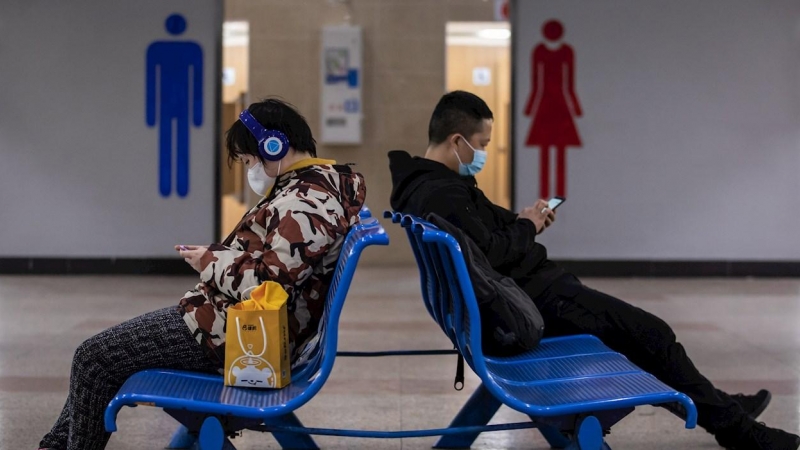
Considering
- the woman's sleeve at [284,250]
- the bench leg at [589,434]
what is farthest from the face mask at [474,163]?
the bench leg at [589,434]

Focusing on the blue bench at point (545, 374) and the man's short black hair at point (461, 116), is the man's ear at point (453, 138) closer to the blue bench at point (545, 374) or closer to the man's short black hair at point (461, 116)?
the man's short black hair at point (461, 116)

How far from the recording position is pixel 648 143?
10461 mm

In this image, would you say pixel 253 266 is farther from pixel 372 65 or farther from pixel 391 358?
pixel 372 65

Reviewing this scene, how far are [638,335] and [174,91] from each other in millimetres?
7737

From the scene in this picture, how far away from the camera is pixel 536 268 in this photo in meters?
3.77

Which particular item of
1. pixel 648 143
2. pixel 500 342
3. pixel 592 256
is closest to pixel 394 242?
pixel 592 256

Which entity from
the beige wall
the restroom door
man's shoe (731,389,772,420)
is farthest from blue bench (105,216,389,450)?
the restroom door

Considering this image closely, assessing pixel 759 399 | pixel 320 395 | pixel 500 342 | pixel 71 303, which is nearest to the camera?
pixel 500 342

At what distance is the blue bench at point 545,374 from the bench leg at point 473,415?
0.39 metres

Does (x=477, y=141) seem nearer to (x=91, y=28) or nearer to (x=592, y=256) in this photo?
(x=592, y=256)

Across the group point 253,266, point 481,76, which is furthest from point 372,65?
point 253,266

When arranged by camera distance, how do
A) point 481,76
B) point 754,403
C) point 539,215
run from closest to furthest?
1. point 539,215
2. point 754,403
3. point 481,76

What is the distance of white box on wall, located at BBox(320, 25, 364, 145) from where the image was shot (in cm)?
1132

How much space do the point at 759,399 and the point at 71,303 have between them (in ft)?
18.7
